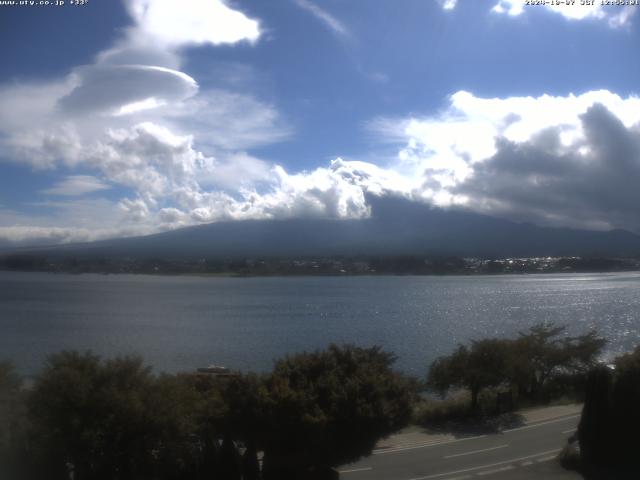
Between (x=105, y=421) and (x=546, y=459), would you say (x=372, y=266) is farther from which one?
(x=105, y=421)

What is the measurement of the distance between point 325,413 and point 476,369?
9.84m

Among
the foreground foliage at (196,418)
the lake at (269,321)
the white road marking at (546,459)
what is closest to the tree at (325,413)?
the foreground foliage at (196,418)

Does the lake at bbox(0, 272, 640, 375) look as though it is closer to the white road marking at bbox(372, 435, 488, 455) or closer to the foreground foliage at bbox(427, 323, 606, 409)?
the foreground foliage at bbox(427, 323, 606, 409)

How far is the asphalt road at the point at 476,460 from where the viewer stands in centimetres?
1022

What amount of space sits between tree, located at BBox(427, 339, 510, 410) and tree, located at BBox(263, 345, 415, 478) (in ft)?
27.2

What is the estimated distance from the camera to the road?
1023 cm

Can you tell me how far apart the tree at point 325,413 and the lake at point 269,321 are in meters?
15.6

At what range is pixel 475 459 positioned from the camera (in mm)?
11234

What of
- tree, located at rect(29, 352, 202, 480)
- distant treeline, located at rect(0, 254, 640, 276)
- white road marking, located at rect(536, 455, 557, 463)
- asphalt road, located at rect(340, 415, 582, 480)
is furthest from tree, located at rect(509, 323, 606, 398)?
distant treeline, located at rect(0, 254, 640, 276)

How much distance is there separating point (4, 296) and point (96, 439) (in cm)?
6096

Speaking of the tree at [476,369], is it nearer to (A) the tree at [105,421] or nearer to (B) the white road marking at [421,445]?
(B) the white road marking at [421,445]

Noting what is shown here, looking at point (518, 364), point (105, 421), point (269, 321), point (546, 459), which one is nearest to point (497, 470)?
point (546, 459)

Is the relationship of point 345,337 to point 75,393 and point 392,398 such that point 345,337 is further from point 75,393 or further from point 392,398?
point 75,393

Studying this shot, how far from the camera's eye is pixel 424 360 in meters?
27.6
